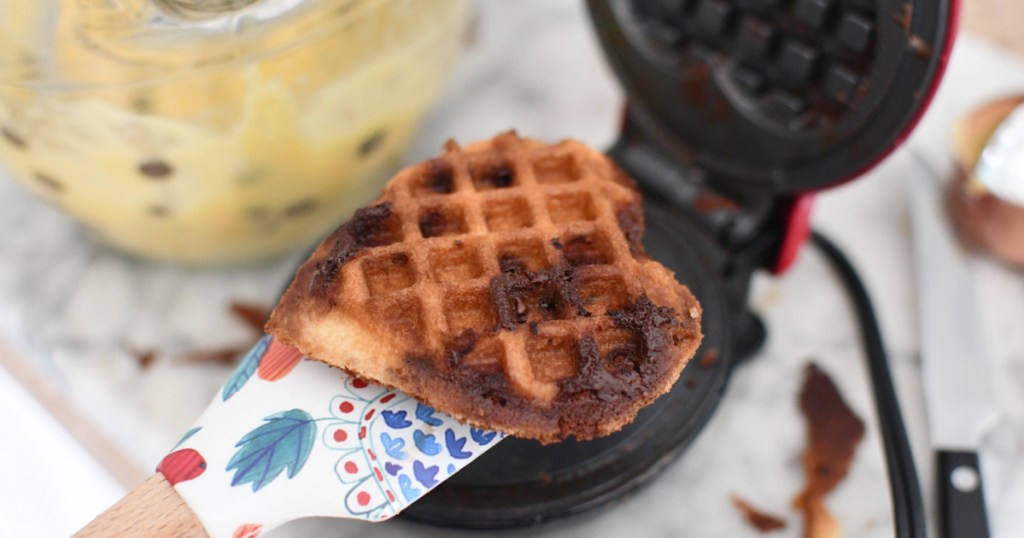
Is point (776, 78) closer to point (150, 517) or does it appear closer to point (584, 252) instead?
point (584, 252)

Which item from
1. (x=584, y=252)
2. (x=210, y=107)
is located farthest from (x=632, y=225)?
(x=210, y=107)

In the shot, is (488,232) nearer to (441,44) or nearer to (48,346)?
(441,44)

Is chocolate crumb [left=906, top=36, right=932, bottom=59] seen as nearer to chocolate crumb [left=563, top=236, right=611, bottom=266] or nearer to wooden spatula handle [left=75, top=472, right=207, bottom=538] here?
chocolate crumb [left=563, top=236, right=611, bottom=266]

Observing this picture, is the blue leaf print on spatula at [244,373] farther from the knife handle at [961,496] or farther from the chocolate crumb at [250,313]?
the knife handle at [961,496]

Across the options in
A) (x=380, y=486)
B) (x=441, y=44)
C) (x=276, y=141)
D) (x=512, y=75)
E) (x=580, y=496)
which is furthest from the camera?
(x=512, y=75)

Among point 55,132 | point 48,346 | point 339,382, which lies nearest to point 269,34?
point 55,132

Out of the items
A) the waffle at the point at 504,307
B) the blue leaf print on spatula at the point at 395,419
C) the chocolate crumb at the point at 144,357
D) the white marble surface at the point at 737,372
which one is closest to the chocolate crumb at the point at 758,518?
the white marble surface at the point at 737,372
